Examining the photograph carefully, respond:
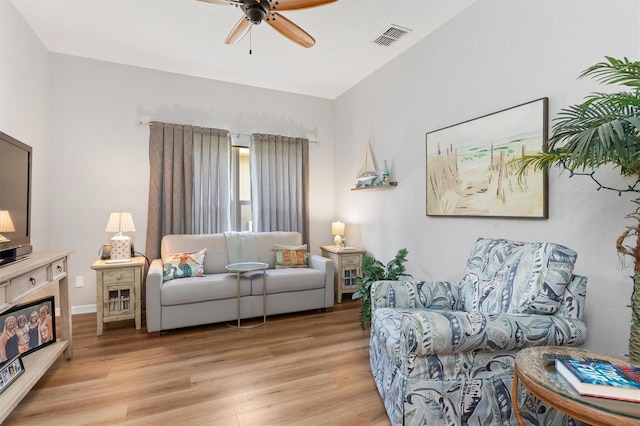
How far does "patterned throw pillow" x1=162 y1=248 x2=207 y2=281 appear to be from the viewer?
10.3 ft

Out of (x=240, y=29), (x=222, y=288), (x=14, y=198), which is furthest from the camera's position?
(x=222, y=288)

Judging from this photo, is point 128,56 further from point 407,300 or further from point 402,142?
point 407,300

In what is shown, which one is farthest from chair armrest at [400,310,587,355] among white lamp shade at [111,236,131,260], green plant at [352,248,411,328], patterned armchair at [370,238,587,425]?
white lamp shade at [111,236,131,260]

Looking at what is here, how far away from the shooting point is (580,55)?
1829mm

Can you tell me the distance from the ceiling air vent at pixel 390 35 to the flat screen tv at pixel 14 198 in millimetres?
2995

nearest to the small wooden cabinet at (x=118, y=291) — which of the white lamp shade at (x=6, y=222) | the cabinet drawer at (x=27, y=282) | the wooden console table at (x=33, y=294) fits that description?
the wooden console table at (x=33, y=294)

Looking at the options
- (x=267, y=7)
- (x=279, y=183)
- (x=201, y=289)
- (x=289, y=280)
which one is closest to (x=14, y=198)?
(x=201, y=289)

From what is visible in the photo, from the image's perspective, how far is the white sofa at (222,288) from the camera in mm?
2885

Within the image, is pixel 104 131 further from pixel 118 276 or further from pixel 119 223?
pixel 118 276

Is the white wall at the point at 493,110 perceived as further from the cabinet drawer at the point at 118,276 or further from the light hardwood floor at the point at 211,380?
the cabinet drawer at the point at 118,276

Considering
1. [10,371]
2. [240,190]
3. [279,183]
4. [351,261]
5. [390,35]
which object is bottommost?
[10,371]

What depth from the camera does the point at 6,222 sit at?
6.20ft

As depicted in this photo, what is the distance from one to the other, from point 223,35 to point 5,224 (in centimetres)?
233

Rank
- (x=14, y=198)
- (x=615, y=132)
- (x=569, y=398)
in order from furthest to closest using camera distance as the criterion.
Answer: (x=14, y=198) → (x=615, y=132) → (x=569, y=398)
